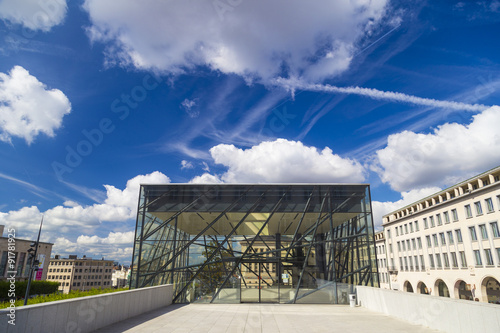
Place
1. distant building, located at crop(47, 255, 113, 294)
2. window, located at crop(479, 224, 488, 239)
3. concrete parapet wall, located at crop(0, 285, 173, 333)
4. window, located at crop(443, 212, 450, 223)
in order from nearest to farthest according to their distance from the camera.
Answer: concrete parapet wall, located at crop(0, 285, 173, 333) → window, located at crop(479, 224, 488, 239) → window, located at crop(443, 212, 450, 223) → distant building, located at crop(47, 255, 113, 294)

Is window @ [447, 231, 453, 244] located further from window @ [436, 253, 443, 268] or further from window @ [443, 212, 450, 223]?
window @ [436, 253, 443, 268]

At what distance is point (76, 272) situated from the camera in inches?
5497

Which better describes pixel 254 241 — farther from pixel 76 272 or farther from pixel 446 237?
pixel 76 272

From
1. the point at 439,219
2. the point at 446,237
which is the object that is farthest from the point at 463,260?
the point at 439,219

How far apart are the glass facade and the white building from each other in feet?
98.4

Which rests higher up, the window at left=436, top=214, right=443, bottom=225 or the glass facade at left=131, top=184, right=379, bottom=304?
the window at left=436, top=214, right=443, bottom=225

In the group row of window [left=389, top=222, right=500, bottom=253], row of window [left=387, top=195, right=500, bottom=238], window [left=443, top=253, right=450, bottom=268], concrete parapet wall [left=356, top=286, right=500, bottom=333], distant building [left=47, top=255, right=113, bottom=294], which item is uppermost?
row of window [left=387, top=195, right=500, bottom=238]

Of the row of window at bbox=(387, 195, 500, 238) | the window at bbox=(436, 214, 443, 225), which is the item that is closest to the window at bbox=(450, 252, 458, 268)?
the row of window at bbox=(387, 195, 500, 238)

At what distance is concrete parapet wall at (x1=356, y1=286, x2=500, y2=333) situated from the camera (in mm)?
7086

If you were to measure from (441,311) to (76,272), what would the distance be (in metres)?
164

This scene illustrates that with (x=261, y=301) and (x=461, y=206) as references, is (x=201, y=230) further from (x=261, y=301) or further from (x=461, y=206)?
(x=461, y=206)

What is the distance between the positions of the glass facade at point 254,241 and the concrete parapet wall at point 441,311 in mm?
5490

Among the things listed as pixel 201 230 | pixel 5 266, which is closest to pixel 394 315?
pixel 201 230

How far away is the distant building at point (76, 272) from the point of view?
136875 millimetres
